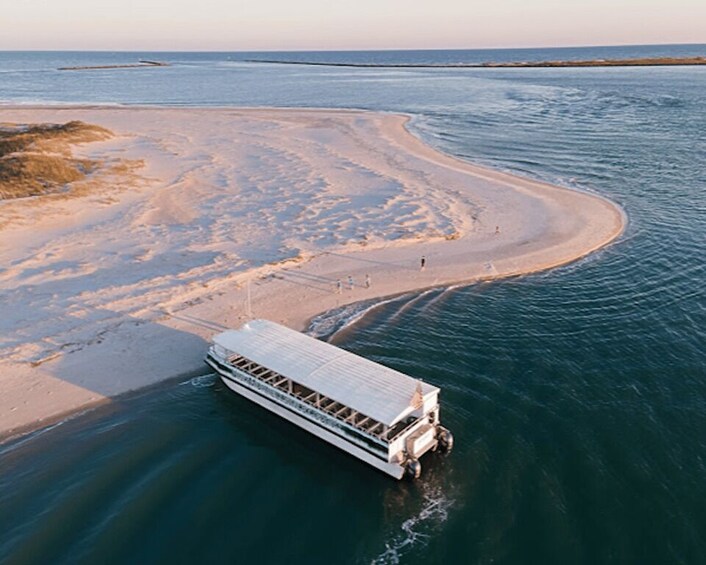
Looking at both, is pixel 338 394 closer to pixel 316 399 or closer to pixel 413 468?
pixel 316 399

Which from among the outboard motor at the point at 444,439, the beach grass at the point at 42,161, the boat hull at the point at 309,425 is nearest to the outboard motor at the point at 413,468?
the boat hull at the point at 309,425

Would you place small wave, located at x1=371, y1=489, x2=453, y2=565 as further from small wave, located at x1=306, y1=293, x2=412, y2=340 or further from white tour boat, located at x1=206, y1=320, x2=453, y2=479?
small wave, located at x1=306, y1=293, x2=412, y2=340

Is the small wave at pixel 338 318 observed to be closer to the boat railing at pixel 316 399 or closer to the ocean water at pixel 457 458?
the ocean water at pixel 457 458

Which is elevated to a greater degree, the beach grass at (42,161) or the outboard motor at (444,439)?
the beach grass at (42,161)

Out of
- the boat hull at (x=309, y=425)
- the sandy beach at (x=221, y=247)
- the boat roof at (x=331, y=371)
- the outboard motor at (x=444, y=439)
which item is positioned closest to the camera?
the boat hull at (x=309, y=425)

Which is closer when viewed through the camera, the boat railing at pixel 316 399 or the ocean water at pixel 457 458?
the ocean water at pixel 457 458

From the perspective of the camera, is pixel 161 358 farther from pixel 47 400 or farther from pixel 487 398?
pixel 487 398

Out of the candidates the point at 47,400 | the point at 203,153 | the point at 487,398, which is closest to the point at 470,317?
the point at 487,398

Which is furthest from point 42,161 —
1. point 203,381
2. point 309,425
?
point 309,425
